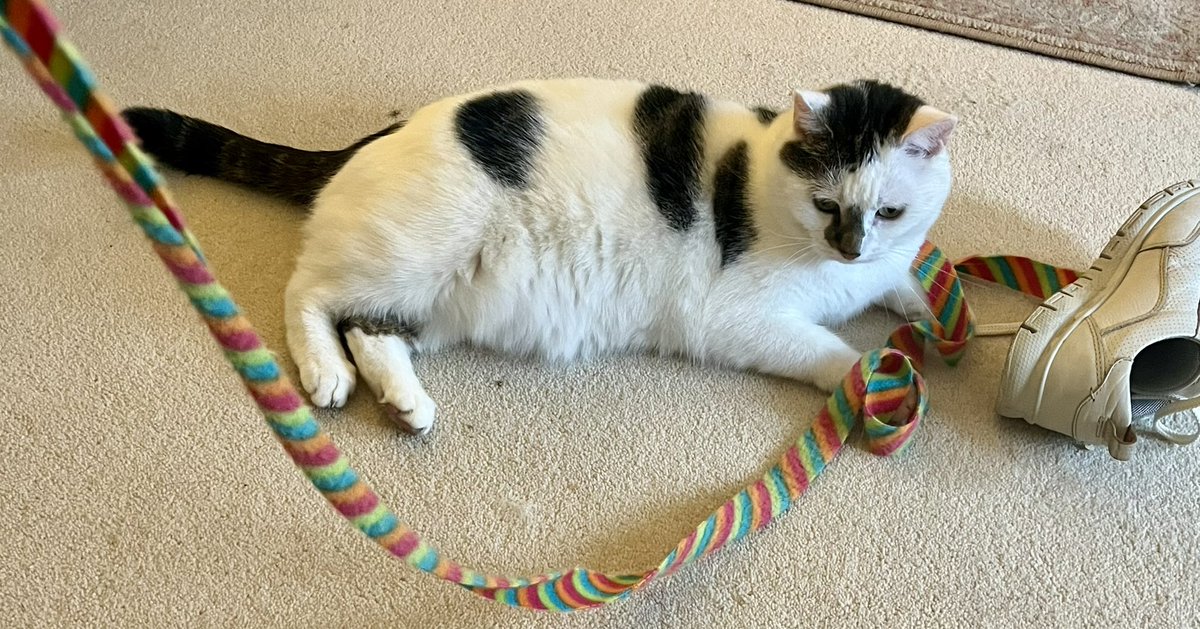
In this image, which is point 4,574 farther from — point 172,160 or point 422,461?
point 172,160

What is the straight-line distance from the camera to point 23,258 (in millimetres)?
1462

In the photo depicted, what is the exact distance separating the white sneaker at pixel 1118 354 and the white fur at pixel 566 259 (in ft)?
0.76

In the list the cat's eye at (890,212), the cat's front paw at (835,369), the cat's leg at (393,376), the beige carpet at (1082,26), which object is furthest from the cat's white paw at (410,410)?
the beige carpet at (1082,26)

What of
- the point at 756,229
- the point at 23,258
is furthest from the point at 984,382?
the point at 23,258

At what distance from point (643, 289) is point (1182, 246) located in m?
0.81

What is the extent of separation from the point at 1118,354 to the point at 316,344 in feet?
3.73

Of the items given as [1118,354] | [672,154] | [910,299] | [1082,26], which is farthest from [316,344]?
[1082,26]

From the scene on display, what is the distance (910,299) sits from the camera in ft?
4.77

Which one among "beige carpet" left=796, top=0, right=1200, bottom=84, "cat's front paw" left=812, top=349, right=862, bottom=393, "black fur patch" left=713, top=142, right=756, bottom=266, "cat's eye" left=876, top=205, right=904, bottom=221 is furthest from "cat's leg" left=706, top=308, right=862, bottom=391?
"beige carpet" left=796, top=0, right=1200, bottom=84

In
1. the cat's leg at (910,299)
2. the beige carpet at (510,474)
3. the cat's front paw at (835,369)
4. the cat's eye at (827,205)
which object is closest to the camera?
the beige carpet at (510,474)

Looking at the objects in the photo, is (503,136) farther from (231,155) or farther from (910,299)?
(910,299)

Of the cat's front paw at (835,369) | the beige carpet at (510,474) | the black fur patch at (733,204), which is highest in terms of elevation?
the black fur patch at (733,204)

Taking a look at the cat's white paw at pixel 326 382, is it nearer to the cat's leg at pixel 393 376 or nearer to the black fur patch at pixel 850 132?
Result: the cat's leg at pixel 393 376

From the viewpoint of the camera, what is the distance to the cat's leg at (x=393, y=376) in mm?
1252
